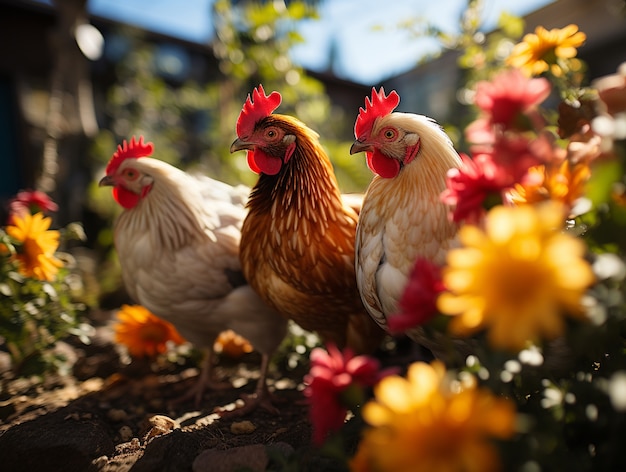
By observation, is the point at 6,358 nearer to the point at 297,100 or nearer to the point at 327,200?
the point at 327,200

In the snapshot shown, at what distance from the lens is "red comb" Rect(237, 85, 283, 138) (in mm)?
1777

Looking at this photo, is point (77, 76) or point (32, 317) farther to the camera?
point (77, 76)

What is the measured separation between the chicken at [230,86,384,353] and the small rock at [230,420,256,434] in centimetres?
45

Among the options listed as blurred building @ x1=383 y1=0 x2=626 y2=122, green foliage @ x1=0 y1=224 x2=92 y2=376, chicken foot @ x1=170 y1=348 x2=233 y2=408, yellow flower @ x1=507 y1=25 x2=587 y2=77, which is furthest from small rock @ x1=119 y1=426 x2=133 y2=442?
blurred building @ x1=383 y1=0 x2=626 y2=122

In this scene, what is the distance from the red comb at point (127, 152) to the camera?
6.78 feet

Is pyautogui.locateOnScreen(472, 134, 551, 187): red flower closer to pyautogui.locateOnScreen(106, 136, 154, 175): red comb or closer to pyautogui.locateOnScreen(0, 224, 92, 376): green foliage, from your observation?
pyautogui.locateOnScreen(106, 136, 154, 175): red comb

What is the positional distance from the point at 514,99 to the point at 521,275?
16.3 inches

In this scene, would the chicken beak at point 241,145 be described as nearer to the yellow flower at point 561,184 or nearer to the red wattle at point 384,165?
the red wattle at point 384,165

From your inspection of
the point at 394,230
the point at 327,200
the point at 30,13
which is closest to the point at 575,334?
the point at 394,230

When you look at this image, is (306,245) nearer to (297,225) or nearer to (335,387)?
(297,225)

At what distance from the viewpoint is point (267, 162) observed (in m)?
1.80

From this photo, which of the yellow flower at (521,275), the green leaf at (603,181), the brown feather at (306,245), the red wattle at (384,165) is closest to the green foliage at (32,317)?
the brown feather at (306,245)

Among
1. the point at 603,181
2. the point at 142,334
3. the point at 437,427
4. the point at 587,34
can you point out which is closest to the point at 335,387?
the point at 437,427

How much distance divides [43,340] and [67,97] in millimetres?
3350
